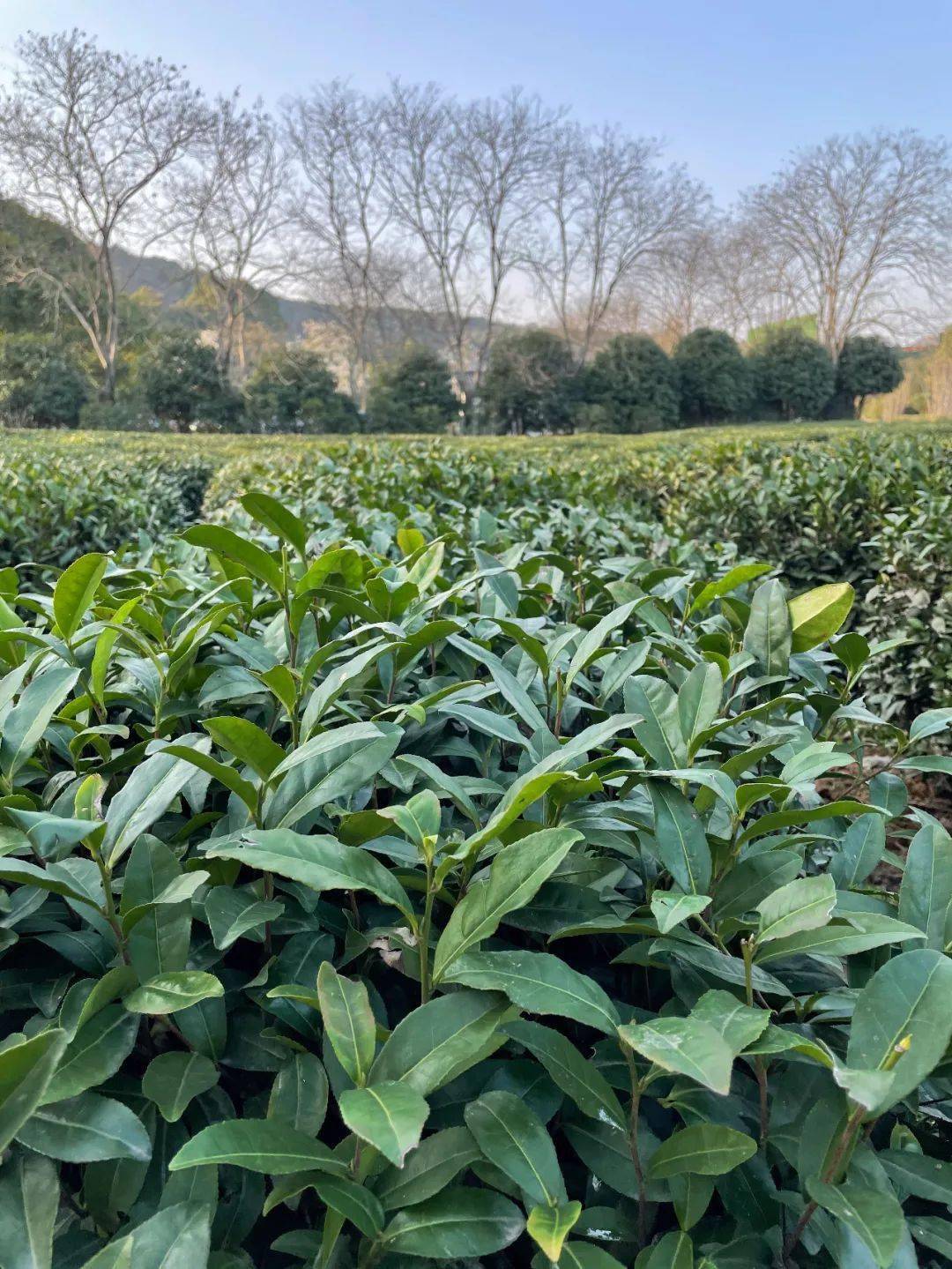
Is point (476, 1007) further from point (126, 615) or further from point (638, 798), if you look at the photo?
point (126, 615)

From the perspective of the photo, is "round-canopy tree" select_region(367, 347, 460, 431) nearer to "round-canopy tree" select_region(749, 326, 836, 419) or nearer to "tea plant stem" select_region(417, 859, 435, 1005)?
"round-canopy tree" select_region(749, 326, 836, 419)

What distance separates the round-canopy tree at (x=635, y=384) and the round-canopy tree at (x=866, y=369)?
949cm

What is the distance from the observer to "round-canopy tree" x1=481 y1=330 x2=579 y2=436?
27.5 metres

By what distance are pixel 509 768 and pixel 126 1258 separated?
703mm

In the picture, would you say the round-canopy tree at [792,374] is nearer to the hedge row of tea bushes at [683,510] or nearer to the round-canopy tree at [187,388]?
the round-canopy tree at [187,388]

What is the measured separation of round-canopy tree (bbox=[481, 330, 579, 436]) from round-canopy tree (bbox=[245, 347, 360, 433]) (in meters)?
4.94

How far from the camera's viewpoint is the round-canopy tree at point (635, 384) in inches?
1075

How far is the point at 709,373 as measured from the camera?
28.5m

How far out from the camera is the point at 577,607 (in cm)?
177

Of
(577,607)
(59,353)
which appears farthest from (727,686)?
(59,353)

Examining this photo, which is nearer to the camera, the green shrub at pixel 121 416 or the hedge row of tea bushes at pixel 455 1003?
the hedge row of tea bushes at pixel 455 1003

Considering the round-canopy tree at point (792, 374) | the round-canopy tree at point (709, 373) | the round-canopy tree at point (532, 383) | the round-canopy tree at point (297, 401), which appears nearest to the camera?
the round-canopy tree at point (297, 401)

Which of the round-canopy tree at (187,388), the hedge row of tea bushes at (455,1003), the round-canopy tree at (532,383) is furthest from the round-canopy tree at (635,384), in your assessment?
the hedge row of tea bushes at (455,1003)

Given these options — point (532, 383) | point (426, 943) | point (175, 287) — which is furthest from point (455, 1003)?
point (175, 287)
